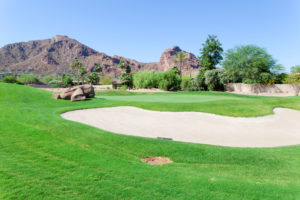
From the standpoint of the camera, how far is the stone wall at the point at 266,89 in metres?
39.6

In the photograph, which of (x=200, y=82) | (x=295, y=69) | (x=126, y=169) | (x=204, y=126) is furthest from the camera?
(x=200, y=82)

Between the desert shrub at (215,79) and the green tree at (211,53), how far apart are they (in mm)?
8329

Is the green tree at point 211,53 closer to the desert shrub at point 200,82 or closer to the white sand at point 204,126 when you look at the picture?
the desert shrub at point 200,82

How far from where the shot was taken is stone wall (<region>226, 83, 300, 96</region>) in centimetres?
3962

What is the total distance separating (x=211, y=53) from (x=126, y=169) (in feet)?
180

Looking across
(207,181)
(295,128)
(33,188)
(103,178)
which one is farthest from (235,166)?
(295,128)

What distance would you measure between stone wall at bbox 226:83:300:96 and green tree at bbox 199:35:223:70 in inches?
422

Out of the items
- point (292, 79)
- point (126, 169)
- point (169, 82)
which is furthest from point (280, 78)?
point (126, 169)

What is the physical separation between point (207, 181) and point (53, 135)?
5727 mm

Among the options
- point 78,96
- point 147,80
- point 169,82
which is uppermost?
point 147,80

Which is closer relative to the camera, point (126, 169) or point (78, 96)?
point (126, 169)

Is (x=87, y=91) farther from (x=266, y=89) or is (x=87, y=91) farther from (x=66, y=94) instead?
(x=266, y=89)

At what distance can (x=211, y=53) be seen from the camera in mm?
54250

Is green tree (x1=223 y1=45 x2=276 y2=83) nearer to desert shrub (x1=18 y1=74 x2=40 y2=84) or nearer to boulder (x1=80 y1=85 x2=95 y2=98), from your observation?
boulder (x1=80 y1=85 x2=95 y2=98)
